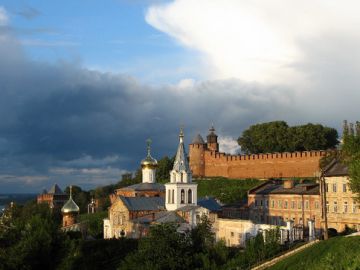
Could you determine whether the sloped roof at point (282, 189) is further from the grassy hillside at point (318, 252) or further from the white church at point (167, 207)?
the grassy hillside at point (318, 252)

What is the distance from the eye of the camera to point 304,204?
4925 cm

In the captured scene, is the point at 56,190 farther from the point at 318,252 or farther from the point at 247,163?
the point at 318,252

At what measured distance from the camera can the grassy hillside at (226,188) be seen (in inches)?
2456

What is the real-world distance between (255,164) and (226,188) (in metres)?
8.85

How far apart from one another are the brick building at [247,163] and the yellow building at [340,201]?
2164 cm

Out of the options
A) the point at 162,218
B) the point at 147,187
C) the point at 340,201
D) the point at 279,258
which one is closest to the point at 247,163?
the point at 147,187

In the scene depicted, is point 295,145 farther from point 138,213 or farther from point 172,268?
point 172,268

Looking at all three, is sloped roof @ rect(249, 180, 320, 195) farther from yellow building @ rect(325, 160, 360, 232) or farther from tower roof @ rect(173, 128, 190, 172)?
tower roof @ rect(173, 128, 190, 172)

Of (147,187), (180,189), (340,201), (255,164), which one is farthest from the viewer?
(255,164)

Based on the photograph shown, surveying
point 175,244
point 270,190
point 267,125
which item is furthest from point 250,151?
point 175,244

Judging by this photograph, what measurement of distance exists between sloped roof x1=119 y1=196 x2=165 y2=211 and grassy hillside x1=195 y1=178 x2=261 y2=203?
41.1 feet

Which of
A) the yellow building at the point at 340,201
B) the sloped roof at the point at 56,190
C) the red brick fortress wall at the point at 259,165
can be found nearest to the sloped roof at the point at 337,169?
the yellow building at the point at 340,201

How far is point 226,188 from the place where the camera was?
225 ft

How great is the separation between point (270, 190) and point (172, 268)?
Answer: 79.4ft
